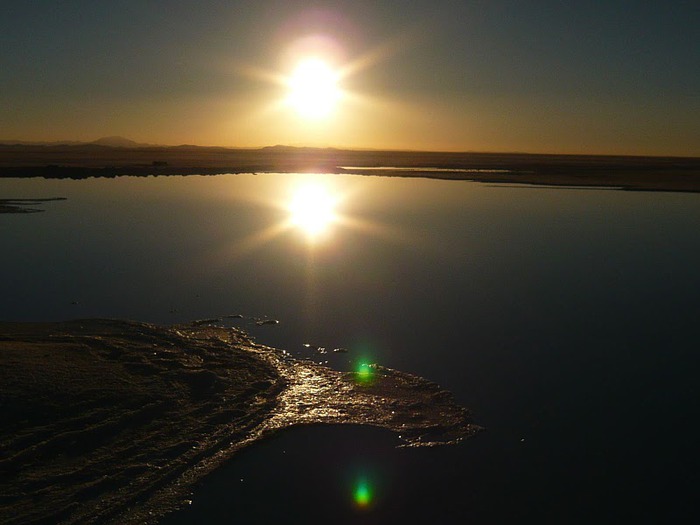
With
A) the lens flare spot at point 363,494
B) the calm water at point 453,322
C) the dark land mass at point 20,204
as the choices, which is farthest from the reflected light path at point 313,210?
the lens flare spot at point 363,494

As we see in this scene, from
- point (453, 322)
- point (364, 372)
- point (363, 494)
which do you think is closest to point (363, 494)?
point (363, 494)

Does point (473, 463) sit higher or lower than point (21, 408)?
lower

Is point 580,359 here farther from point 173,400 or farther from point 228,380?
point 173,400

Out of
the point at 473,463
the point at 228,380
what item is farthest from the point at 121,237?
the point at 473,463

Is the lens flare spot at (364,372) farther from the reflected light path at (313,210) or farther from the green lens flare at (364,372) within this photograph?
the reflected light path at (313,210)

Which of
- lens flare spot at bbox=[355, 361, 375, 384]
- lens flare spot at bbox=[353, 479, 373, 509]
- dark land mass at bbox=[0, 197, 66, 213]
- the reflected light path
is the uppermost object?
dark land mass at bbox=[0, 197, 66, 213]

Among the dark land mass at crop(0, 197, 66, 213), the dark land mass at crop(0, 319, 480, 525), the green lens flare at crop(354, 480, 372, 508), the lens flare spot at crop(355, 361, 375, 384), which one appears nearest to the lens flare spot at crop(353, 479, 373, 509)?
the green lens flare at crop(354, 480, 372, 508)

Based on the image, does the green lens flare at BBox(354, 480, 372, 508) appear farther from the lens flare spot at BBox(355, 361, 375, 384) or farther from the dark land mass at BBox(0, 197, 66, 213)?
the dark land mass at BBox(0, 197, 66, 213)
